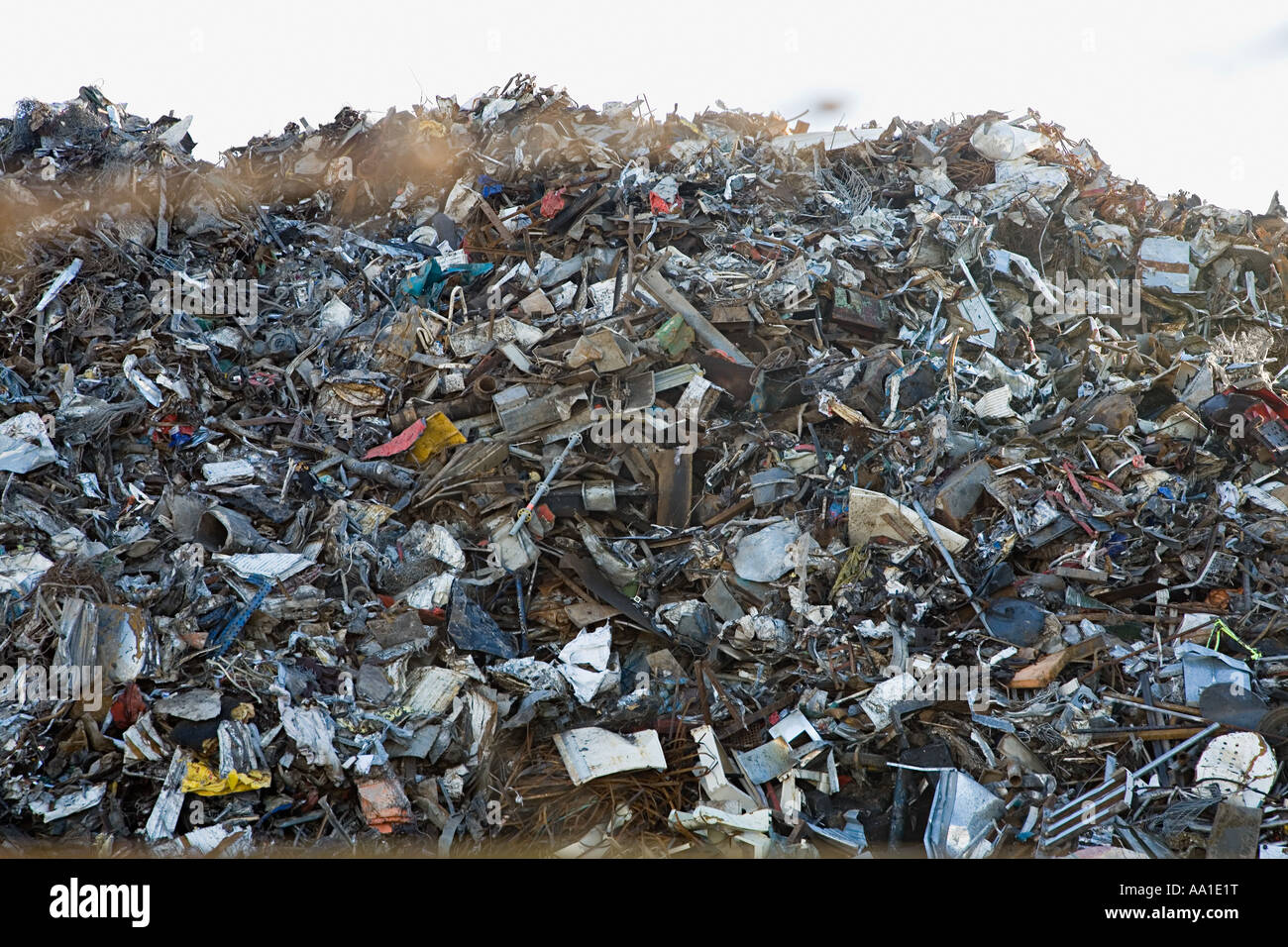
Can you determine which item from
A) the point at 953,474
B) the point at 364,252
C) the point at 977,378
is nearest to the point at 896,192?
the point at 977,378

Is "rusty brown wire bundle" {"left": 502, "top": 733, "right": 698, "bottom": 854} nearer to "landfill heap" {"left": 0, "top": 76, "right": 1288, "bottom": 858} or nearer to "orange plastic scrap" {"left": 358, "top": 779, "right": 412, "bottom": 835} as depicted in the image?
"landfill heap" {"left": 0, "top": 76, "right": 1288, "bottom": 858}

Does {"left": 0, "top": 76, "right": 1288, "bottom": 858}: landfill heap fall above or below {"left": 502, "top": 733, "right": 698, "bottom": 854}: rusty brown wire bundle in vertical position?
above

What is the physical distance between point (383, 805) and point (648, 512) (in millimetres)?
3026

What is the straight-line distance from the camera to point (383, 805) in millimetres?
5039

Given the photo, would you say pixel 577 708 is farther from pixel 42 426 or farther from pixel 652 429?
pixel 42 426

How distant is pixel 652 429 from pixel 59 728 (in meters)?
4.56

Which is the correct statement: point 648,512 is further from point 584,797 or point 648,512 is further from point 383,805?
point 383,805

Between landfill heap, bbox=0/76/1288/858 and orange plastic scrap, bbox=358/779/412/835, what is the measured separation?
0.10 ft

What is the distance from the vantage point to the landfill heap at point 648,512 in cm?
517

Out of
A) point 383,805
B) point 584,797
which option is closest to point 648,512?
point 584,797

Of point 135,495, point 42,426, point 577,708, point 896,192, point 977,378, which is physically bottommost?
point 577,708

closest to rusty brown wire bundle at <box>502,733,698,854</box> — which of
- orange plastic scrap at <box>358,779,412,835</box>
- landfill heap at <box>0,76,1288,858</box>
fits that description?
landfill heap at <box>0,76,1288,858</box>

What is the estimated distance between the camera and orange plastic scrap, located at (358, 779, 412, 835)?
16.5 feet

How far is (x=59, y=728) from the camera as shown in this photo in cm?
515
